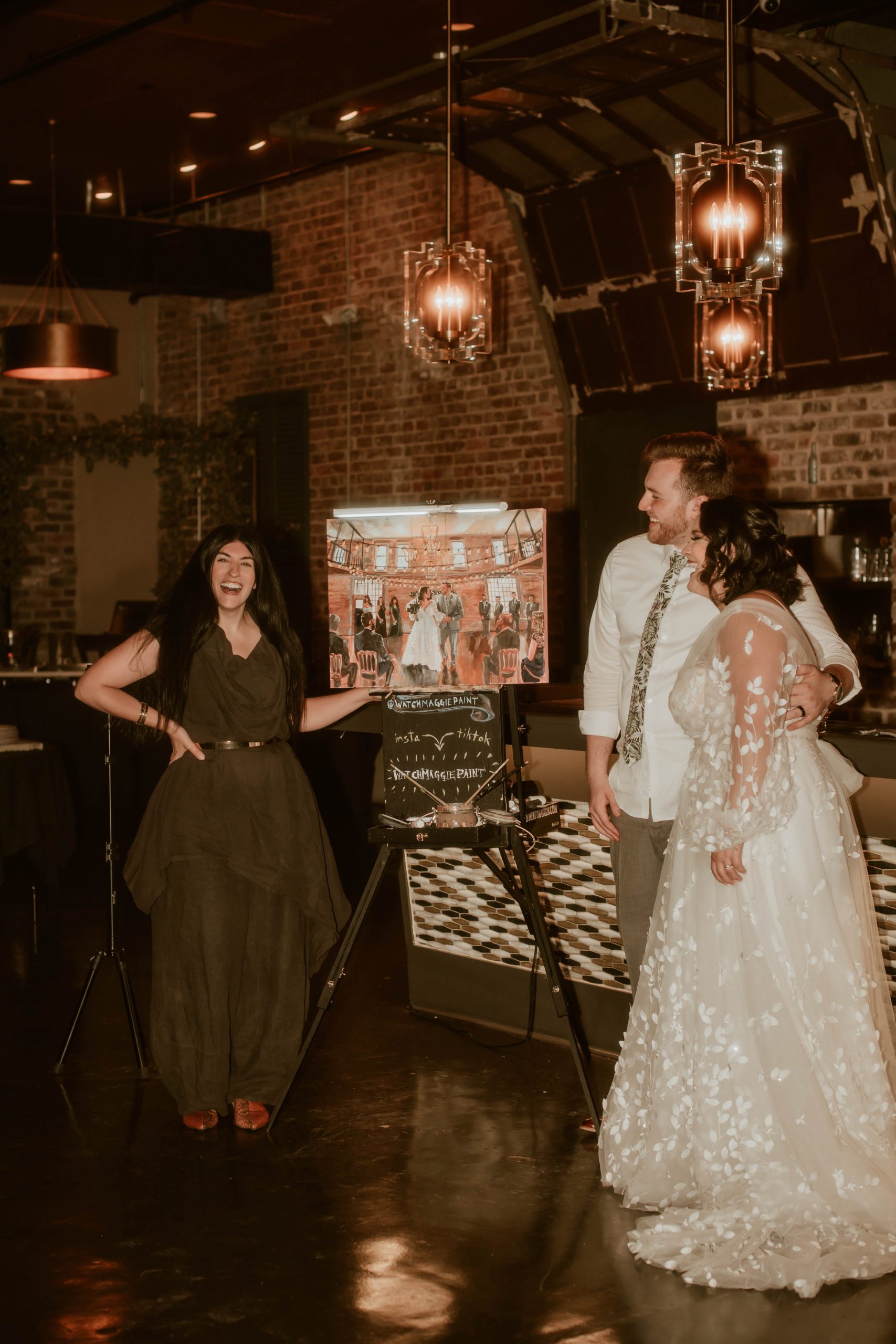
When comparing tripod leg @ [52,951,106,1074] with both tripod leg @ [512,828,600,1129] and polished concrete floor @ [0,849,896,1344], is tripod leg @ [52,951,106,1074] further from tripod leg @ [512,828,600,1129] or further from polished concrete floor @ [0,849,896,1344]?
tripod leg @ [512,828,600,1129]

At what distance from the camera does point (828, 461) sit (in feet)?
21.7

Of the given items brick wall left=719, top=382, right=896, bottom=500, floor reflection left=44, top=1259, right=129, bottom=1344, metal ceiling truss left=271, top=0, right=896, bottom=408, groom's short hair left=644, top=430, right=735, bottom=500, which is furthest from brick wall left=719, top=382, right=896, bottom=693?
floor reflection left=44, top=1259, right=129, bottom=1344

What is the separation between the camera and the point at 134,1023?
13.9 ft

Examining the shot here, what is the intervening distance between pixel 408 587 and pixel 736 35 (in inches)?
111

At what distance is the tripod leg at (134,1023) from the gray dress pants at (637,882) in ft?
4.97

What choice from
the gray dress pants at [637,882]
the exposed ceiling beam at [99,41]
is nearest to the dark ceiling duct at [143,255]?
the exposed ceiling beam at [99,41]

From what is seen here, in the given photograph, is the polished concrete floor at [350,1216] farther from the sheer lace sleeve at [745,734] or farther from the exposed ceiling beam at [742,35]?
the exposed ceiling beam at [742,35]

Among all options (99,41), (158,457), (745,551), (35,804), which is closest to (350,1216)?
(745,551)

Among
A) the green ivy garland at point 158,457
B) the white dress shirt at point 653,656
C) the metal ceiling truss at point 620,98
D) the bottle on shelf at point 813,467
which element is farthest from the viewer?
the green ivy garland at point 158,457

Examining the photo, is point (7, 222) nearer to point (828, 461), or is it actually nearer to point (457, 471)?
point (457, 471)

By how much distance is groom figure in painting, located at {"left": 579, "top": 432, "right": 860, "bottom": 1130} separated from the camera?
132 inches

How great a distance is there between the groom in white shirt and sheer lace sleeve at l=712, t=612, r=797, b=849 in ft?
0.93

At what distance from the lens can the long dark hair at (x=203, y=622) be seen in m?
3.76

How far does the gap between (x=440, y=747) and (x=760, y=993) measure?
113 centimetres
